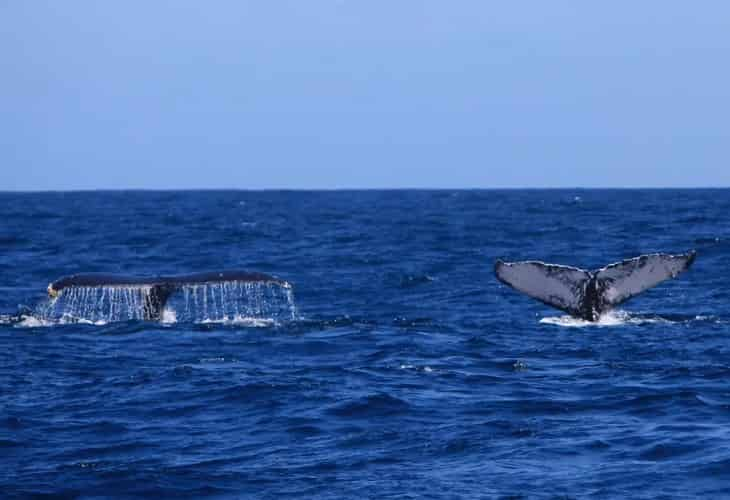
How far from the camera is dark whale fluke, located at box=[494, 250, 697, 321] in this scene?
1477cm

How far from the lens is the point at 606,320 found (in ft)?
58.4

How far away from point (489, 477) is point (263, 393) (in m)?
3.58

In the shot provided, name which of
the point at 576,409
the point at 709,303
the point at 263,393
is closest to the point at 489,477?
the point at 576,409

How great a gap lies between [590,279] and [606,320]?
6.97ft

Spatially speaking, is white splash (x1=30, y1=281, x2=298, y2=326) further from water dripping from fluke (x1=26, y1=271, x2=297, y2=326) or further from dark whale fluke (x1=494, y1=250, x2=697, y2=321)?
dark whale fluke (x1=494, y1=250, x2=697, y2=321)

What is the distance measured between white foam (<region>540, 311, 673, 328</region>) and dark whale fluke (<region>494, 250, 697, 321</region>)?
2.79 ft

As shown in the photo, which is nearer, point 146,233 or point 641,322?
point 641,322

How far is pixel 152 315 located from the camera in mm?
18062

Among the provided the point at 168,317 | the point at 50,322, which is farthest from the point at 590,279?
the point at 50,322

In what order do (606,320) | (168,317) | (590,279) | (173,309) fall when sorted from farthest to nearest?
(173,309)
(168,317)
(606,320)
(590,279)

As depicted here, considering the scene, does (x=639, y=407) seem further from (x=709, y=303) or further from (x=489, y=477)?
(x=709, y=303)

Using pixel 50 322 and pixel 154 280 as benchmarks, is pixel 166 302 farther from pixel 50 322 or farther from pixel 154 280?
pixel 154 280

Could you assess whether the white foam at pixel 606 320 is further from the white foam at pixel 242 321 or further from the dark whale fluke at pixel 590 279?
the white foam at pixel 242 321

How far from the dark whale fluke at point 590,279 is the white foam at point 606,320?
33.5 inches
